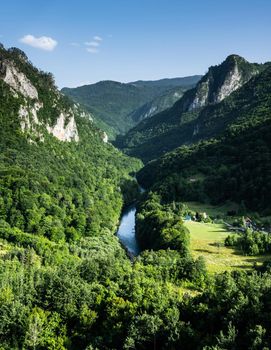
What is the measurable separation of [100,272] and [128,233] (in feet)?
215

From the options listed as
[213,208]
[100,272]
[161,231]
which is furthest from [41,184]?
[213,208]

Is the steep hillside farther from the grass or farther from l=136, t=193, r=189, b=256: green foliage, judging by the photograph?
the grass

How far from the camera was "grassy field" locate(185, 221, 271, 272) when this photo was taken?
98500mm

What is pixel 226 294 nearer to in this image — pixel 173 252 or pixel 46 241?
pixel 173 252

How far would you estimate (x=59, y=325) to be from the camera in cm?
5966

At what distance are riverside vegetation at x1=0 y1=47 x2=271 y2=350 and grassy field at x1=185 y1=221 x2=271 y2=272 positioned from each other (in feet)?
14.7

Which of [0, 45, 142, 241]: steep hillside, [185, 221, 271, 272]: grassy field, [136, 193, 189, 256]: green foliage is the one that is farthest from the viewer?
[0, 45, 142, 241]: steep hillside

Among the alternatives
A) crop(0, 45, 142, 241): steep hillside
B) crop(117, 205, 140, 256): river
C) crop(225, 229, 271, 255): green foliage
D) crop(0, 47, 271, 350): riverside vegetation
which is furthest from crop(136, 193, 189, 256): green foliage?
crop(225, 229, 271, 255): green foliage

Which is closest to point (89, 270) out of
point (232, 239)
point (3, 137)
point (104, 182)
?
point (232, 239)

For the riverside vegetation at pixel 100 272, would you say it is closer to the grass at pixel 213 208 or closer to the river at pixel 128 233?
the river at pixel 128 233

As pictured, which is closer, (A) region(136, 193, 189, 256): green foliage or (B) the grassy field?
(B) the grassy field

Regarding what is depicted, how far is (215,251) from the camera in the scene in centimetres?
11012

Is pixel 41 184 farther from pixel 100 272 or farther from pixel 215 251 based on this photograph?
pixel 100 272

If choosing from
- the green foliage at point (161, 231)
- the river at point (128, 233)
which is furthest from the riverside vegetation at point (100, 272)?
the river at point (128, 233)
